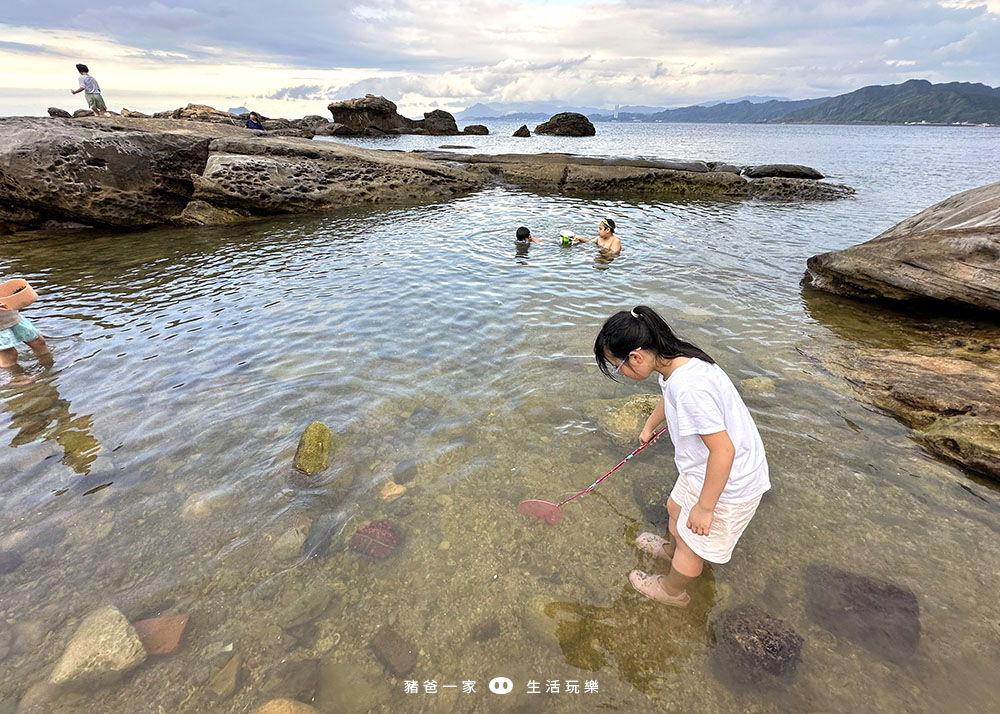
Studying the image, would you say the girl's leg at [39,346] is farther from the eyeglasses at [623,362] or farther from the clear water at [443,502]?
the eyeglasses at [623,362]

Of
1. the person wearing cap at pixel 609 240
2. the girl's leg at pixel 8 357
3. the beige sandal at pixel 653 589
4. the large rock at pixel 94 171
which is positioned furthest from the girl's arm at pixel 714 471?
the large rock at pixel 94 171

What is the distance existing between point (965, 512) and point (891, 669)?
6.93ft

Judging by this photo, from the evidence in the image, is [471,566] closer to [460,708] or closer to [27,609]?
[460,708]

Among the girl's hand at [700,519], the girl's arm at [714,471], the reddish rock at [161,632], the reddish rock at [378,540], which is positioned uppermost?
the girl's arm at [714,471]

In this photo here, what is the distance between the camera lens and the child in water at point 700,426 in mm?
2656

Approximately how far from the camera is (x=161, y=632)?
3186mm

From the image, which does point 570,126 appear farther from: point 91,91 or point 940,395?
point 940,395

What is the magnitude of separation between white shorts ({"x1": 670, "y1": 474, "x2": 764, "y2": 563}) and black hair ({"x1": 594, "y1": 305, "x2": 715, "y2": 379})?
0.95m

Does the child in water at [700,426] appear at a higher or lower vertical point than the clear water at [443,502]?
higher

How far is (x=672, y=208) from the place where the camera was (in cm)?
2069

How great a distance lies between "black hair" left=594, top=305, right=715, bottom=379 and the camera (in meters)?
2.76

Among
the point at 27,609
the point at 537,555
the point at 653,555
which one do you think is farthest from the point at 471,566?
the point at 27,609

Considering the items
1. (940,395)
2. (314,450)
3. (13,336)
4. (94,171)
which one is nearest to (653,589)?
(314,450)

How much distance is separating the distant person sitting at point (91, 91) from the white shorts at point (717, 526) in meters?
28.5
